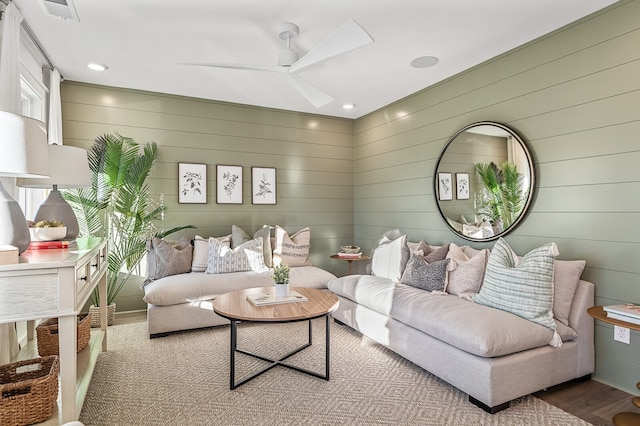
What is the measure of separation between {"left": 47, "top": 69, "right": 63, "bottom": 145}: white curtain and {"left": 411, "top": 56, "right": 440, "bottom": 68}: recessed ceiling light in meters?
3.38

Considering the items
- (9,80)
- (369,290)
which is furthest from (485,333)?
(9,80)

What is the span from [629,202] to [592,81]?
887 millimetres

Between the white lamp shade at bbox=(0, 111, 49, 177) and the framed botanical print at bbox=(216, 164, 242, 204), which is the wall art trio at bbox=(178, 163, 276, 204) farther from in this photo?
the white lamp shade at bbox=(0, 111, 49, 177)

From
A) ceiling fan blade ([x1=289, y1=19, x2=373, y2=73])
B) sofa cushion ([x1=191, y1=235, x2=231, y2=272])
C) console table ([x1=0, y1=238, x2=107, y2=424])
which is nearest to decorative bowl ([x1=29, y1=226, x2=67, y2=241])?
console table ([x1=0, y1=238, x2=107, y2=424])

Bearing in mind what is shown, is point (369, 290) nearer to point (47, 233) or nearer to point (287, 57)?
point (287, 57)

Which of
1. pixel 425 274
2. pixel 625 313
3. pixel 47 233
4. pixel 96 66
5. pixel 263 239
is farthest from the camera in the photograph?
pixel 263 239

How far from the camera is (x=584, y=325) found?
2439 mm

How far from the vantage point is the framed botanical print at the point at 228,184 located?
4477 mm

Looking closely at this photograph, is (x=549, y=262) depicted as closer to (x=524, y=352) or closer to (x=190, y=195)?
(x=524, y=352)

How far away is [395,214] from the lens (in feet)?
14.6

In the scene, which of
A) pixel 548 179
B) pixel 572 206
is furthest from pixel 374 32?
pixel 572 206

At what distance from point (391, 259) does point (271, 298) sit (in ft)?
4.96

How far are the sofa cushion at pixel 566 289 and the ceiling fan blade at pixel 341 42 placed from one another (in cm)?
204

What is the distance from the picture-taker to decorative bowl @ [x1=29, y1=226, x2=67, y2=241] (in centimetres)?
204
